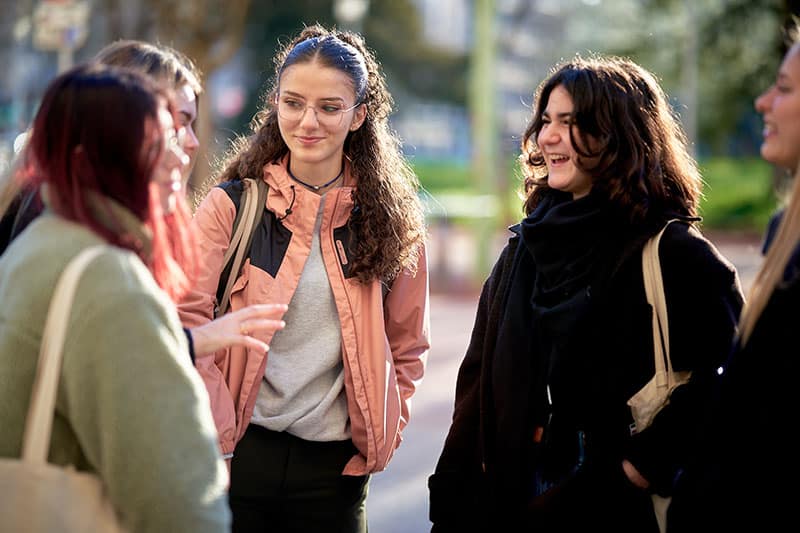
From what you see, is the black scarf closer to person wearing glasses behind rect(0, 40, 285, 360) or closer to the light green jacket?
person wearing glasses behind rect(0, 40, 285, 360)

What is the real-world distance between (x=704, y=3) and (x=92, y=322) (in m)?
29.6

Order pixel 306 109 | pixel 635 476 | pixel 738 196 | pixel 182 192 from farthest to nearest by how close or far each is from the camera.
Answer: pixel 738 196 < pixel 306 109 < pixel 635 476 < pixel 182 192

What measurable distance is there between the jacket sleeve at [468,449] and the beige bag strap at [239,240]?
2.50ft

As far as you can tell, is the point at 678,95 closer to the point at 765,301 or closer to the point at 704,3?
the point at 704,3

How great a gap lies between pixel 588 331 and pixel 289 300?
2.95 feet

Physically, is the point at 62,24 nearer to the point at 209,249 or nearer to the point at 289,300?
the point at 209,249

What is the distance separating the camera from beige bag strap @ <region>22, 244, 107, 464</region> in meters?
1.97

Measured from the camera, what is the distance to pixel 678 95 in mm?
36469

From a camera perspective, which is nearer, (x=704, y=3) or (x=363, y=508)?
(x=363, y=508)

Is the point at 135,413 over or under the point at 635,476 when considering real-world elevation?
over

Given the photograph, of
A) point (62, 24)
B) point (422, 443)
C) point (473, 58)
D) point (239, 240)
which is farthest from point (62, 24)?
point (239, 240)

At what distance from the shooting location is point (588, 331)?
9.79 feet

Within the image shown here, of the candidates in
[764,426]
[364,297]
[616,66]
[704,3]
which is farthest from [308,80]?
[704,3]

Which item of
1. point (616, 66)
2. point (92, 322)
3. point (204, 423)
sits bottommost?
point (204, 423)
